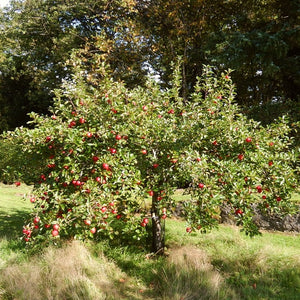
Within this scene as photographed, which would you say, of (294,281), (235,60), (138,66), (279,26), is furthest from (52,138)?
(138,66)

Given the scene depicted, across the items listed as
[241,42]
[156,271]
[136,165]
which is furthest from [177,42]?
[156,271]

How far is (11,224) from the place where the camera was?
784 cm

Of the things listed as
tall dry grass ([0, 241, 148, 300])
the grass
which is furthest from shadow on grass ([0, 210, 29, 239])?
tall dry grass ([0, 241, 148, 300])

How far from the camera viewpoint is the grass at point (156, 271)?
175 inches

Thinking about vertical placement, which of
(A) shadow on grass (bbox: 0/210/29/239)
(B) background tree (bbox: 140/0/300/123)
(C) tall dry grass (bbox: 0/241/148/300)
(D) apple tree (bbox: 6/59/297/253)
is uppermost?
(B) background tree (bbox: 140/0/300/123)

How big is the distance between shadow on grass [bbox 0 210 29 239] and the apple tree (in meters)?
2.99

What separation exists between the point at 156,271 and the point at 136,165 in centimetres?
219

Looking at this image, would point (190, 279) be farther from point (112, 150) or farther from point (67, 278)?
point (112, 150)

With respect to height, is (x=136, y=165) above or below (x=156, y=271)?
above

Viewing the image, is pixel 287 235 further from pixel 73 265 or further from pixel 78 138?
pixel 78 138

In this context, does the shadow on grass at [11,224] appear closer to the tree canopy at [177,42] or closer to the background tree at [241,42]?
the tree canopy at [177,42]

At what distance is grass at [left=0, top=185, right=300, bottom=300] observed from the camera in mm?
4457

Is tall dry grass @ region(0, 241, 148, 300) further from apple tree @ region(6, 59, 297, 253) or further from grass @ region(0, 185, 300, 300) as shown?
apple tree @ region(6, 59, 297, 253)

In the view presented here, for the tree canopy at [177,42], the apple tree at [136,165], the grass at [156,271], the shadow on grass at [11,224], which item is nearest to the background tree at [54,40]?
the tree canopy at [177,42]
